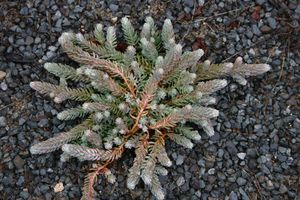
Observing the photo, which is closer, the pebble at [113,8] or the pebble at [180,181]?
the pebble at [180,181]

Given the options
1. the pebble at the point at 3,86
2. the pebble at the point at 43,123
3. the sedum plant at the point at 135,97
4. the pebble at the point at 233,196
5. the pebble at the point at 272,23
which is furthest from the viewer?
the pebble at the point at 272,23

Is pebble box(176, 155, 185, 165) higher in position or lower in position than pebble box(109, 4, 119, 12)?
lower

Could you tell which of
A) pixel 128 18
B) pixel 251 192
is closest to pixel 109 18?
pixel 128 18

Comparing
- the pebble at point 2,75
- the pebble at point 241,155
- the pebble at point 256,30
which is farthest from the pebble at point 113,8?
the pebble at point 241,155

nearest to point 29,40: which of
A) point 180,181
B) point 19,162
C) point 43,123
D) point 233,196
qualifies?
point 43,123

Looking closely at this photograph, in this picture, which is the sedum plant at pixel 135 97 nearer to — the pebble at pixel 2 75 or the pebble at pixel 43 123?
the pebble at pixel 43 123

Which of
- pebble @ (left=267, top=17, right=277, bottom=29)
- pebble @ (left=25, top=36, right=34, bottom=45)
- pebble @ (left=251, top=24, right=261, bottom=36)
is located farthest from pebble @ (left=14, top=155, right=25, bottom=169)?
pebble @ (left=267, top=17, right=277, bottom=29)

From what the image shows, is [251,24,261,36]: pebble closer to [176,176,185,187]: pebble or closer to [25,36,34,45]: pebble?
[176,176,185,187]: pebble
